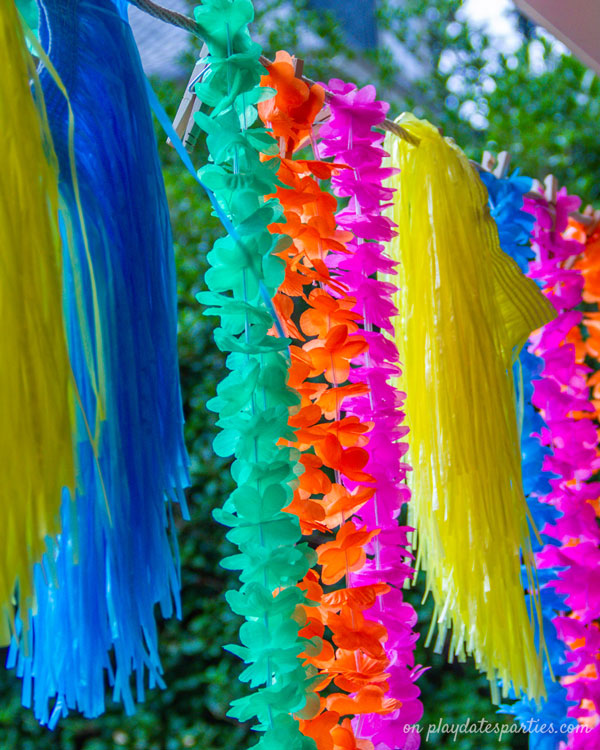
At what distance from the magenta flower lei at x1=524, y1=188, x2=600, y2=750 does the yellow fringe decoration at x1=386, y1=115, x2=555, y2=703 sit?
210 mm

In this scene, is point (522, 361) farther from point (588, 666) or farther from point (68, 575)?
point (68, 575)

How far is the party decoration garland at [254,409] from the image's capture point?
0.76m

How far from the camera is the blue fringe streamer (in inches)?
48.5

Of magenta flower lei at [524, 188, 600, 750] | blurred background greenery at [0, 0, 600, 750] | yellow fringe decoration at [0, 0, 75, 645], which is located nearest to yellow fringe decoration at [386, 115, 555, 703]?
magenta flower lei at [524, 188, 600, 750]

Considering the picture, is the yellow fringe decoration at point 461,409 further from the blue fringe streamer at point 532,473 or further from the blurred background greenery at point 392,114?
the blurred background greenery at point 392,114

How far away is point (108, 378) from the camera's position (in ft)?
2.25

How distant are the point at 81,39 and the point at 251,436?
39 cm

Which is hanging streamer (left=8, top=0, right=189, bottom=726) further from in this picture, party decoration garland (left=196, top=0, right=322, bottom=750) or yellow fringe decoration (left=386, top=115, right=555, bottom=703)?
yellow fringe decoration (left=386, top=115, right=555, bottom=703)

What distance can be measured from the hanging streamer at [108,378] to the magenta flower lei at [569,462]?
2.65ft

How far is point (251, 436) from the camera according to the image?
0.77 m

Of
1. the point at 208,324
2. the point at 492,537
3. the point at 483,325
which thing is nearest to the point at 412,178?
the point at 483,325

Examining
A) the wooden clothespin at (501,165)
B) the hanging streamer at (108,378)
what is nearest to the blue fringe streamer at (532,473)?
the wooden clothespin at (501,165)

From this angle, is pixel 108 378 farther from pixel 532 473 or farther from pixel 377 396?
pixel 532 473

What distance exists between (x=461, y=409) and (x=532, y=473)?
0.93 ft
